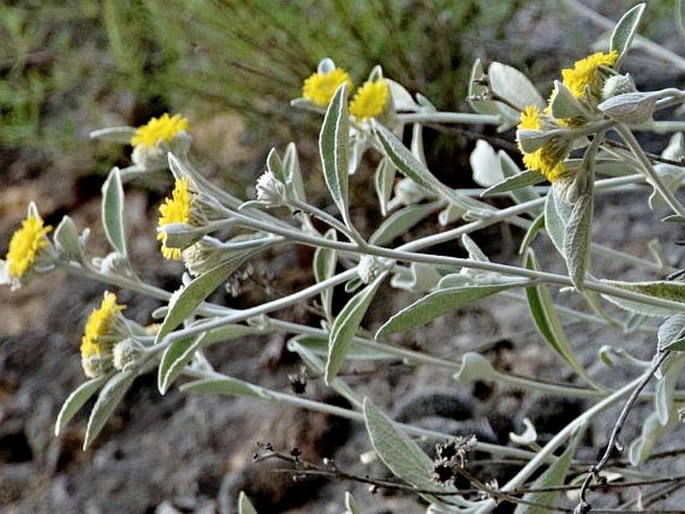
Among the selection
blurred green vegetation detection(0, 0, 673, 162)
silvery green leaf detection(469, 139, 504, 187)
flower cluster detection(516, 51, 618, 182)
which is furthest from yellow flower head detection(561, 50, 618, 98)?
blurred green vegetation detection(0, 0, 673, 162)

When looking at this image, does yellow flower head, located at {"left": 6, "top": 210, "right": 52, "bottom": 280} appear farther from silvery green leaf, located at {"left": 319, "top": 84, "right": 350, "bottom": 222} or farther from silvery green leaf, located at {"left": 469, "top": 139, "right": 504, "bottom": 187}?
silvery green leaf, located at {"left": 469, "top": 139, "right": 504, "bottom": 187}

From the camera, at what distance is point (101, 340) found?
603mm

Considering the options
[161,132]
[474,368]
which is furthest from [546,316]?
[161,132]

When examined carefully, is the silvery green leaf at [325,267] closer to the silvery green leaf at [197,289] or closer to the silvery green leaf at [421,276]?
the silvery green leaf at [421,276]

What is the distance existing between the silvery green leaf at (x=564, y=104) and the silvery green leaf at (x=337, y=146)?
0.14 metres

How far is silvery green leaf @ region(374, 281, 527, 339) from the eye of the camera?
1.71ft

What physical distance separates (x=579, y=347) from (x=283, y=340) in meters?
0.33

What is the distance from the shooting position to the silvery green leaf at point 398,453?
1.94 feet

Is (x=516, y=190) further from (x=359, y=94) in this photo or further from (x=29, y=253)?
(x=29, y=253)

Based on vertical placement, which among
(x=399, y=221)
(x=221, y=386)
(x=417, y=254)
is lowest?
(x=221, y=386)

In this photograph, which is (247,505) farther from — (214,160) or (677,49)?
(677,49)

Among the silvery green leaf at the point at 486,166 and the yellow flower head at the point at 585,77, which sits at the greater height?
the yellow flower head at the point at 585,77

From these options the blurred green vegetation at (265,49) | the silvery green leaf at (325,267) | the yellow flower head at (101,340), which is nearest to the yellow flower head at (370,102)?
the silvery green leaf at (325,267)

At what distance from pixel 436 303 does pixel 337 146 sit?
10 centimetres
